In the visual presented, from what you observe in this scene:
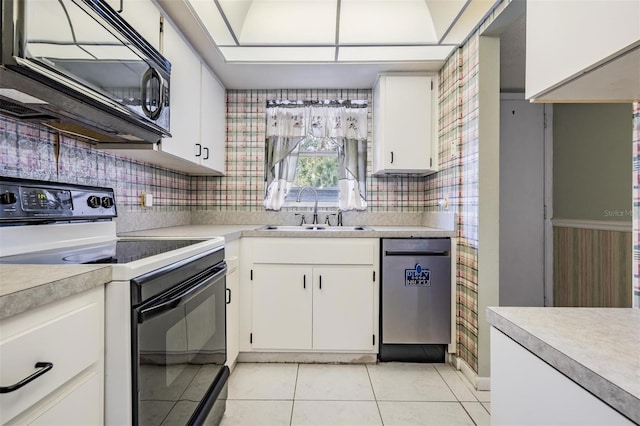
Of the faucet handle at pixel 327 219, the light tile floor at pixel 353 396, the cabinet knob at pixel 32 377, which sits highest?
the faucet handle at pixel 327 219

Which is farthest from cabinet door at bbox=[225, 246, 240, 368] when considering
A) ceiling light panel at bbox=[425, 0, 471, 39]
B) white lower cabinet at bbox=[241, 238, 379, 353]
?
ceiling light panel at bbox=[425, 0, 471, 39]

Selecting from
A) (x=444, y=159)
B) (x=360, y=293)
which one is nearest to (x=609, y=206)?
(x=444, y=159)

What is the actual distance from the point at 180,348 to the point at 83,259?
441mm

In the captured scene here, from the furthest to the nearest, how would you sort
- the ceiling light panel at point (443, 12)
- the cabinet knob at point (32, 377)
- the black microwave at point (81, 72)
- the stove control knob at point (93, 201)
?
the ceiling light panel at point (443, 12) < the stove control knob at point (93, 201) < the black microwave at point (81, 72) < the cabinet knob at point (32, 377)

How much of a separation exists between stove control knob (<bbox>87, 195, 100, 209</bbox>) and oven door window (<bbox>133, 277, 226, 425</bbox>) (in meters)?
0.67

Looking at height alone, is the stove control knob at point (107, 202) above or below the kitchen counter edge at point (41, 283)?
above

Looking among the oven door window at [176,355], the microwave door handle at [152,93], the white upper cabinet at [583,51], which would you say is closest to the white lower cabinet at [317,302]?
the oven door window at [176,355]

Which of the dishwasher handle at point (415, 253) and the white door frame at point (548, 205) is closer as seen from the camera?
the dishwasher handle at point (415, 253)

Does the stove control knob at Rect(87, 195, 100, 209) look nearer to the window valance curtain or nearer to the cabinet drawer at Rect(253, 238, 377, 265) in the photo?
the cabinet drawer at Rect(253, 238, 377, 265)

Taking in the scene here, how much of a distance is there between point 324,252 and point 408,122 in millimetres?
1219

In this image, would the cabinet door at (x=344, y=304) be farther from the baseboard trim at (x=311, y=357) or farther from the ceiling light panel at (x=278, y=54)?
the ceiling light panel at (x=278, y=54)

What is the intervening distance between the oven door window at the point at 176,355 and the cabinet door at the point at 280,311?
2.26ft

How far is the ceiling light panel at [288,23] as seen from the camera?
88.4 inches

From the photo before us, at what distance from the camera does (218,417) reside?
162 cm
